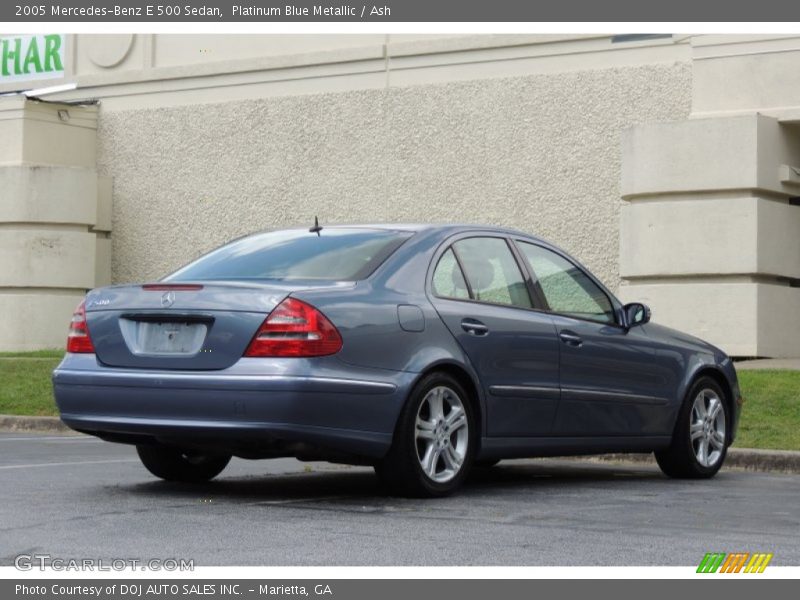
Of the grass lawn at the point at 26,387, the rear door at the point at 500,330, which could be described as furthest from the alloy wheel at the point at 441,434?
the grass lawn at the point at 26,387

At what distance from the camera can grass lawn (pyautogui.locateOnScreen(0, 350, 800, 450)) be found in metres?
12.1

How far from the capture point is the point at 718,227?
16781 millimetres

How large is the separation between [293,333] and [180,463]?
1749 mm

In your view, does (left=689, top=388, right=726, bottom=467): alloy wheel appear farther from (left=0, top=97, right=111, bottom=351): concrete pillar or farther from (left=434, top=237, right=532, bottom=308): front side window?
(left=0, top=97, right=111, bottom=351): concrete pillar

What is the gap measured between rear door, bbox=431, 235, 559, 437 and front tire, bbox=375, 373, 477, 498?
0.23m

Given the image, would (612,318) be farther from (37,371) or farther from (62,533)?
(37,371)

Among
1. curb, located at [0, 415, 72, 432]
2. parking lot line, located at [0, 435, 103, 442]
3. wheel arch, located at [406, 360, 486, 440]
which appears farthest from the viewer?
curb, located at [0, 415, 72, 432]

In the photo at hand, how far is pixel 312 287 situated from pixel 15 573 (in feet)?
8.68

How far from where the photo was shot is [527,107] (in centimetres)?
1938

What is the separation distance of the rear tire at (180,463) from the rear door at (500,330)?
1555 mm

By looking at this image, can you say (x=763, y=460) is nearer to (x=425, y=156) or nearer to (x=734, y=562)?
(x=734, y=562)

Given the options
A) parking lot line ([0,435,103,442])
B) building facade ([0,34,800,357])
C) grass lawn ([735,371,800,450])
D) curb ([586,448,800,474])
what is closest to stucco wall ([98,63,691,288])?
building facade ([0,34,800,357])

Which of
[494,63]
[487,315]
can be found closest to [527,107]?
[494,63]

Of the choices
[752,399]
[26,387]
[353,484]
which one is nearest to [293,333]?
[353,484]
